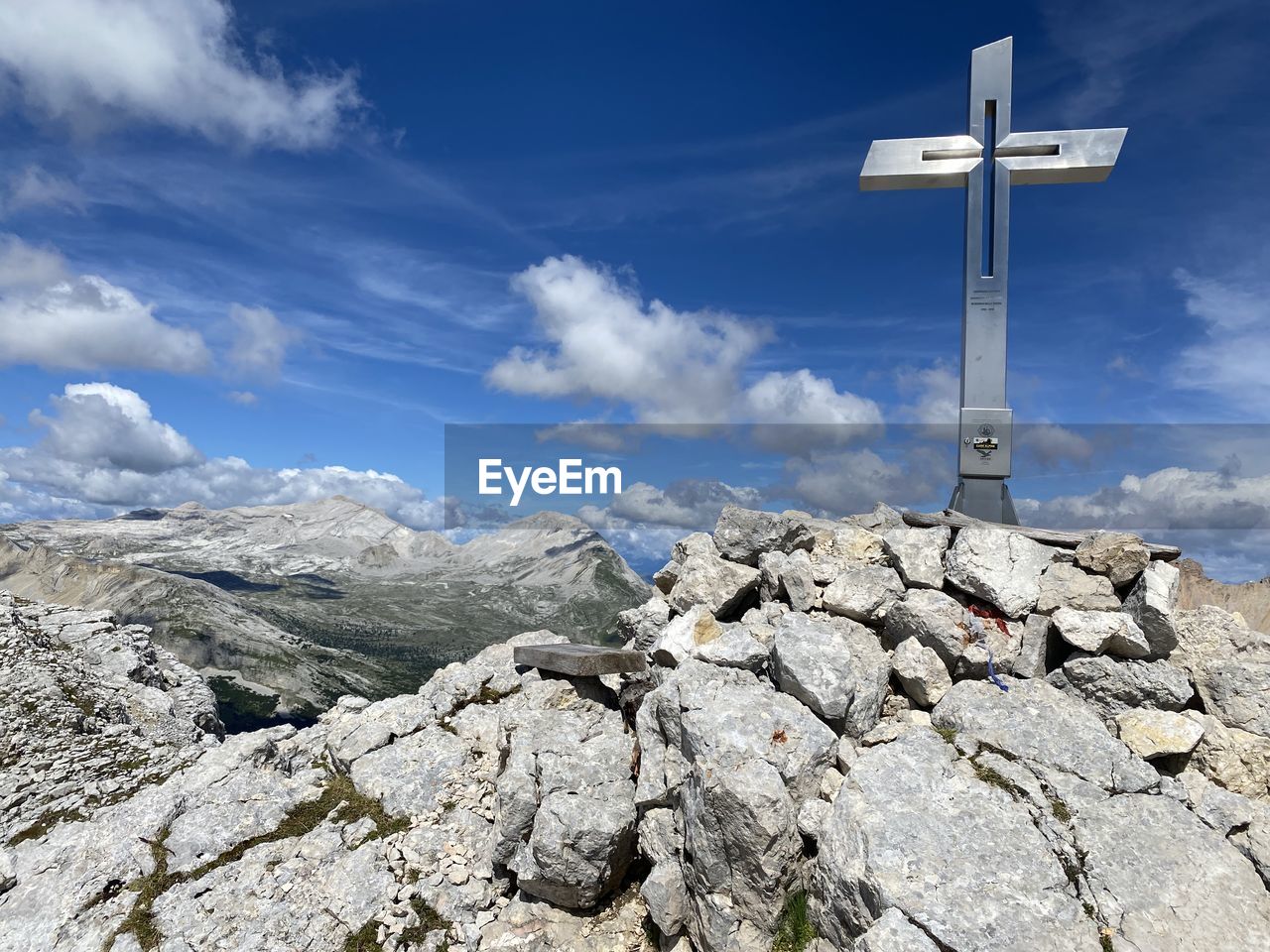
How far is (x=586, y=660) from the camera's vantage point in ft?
39.3

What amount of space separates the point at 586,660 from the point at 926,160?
40.4 feet

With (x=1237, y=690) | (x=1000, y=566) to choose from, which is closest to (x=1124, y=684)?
(x=1237, y=690)

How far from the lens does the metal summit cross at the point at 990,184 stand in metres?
14.1

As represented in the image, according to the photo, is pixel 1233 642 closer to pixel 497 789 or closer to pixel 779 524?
pixel 779 524

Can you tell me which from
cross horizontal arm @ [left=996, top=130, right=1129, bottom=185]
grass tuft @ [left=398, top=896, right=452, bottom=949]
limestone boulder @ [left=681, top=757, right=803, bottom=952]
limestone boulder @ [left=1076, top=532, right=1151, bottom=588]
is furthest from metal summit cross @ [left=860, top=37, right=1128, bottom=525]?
grass tuft @ [left=398, top=896, right=452, bottom=949]

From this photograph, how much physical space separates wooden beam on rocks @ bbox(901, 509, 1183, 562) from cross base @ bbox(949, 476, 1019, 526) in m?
1.13

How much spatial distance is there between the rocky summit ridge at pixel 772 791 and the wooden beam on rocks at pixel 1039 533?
7.9 inches

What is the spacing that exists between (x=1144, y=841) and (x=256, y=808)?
12.5 m

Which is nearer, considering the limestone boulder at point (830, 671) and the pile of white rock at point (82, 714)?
the limestone boulder at point (830, 671)

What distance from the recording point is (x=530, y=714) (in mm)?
11945

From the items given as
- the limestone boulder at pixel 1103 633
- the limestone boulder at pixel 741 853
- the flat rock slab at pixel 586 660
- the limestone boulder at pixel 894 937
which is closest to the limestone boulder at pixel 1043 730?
the limestone boulder at pixel 1103 633

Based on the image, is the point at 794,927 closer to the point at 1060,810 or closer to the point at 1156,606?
the point at 1060,810

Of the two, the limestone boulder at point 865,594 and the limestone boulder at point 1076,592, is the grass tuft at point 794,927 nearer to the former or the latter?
the limestone boulder at point 865,594

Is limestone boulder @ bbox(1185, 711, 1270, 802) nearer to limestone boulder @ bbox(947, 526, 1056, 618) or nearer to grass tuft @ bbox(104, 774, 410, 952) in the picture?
limestone boulder @ bbox(947, 526, 1056, 618)
